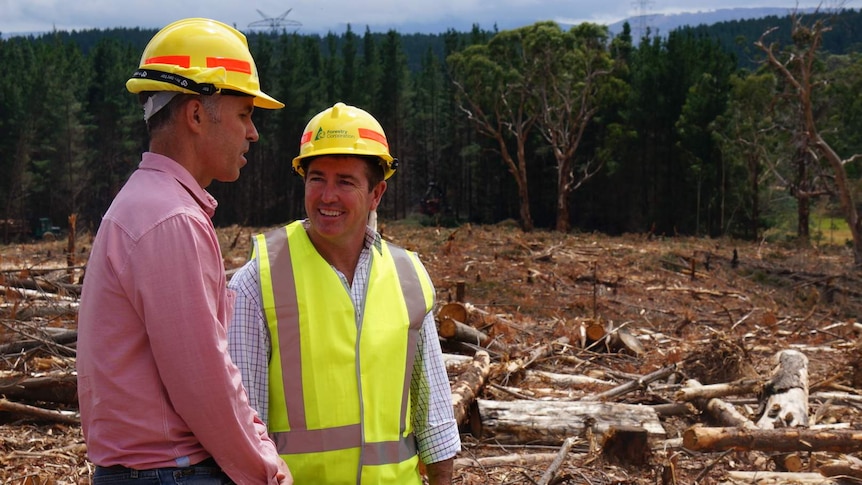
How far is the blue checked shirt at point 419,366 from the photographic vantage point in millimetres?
2787

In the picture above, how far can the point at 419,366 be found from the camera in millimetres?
3082

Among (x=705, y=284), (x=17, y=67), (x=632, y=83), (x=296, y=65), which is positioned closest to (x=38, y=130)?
(x=17, y=67)

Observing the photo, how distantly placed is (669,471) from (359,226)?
3.23m

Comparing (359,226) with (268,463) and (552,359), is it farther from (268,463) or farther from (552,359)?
(552,359)

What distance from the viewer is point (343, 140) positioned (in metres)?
3.05

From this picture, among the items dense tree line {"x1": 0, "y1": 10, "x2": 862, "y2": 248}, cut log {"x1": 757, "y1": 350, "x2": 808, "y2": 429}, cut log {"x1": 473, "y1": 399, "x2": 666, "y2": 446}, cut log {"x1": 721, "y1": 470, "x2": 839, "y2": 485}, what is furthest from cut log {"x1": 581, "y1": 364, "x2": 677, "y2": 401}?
dense tree line {"x1": 0, "y1": 10, "x2": 862, "y2": 248}

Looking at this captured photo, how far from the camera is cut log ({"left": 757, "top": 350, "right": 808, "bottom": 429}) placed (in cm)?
678

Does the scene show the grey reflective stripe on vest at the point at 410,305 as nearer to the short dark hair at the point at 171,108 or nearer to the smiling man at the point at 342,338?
the smiling man at the point at 342,338

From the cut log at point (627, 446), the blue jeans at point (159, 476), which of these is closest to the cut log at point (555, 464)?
the cut log at point (627, 446)

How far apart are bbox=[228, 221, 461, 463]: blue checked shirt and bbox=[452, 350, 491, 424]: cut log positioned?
3.11 m

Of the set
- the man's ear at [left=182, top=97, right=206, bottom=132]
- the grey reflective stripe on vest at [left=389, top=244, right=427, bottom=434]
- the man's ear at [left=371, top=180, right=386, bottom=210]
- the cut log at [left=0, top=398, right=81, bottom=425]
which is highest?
the man's ear at [left=182, top=97, right=206, bottom=132]

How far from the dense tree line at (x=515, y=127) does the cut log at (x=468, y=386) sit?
2175 centimetres

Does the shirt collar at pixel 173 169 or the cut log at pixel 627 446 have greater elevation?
the shirt collar at pixel 173 169

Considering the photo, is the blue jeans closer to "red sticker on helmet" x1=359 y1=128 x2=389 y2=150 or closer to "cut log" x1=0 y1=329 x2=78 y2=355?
"red sticker on helmet" x1=359 y1=128 x2=389 y2=150
